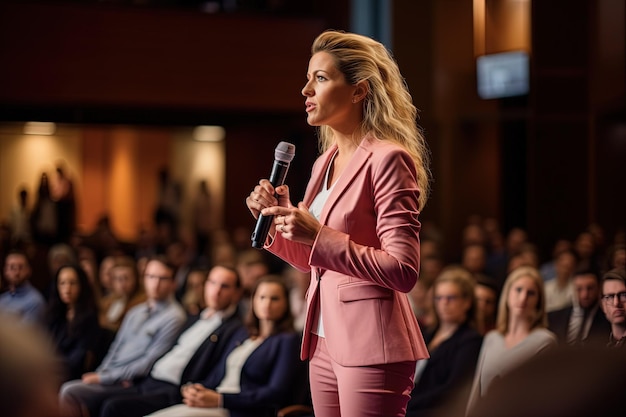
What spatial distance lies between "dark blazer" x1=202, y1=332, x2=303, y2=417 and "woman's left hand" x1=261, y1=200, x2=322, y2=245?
2.65 m

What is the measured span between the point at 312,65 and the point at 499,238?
912 centimetres

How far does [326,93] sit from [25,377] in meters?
1.25

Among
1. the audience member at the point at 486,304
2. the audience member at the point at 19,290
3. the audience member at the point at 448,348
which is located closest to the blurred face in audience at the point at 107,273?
the audience member at the point at 19,290

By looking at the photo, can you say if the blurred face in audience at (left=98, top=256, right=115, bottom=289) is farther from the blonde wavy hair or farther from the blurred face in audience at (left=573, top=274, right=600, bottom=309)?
the blonde wavy hair

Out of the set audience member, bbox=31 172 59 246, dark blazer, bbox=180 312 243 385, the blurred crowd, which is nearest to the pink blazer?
the blurred crowd

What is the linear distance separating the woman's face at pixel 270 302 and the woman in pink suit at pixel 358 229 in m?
2.64

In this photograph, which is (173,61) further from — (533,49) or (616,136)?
(616,136)

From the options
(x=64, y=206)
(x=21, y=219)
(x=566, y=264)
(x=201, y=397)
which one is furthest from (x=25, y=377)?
(x=21, y=219)

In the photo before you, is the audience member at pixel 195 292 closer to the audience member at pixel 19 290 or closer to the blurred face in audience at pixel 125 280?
the blurred face in audience at pixel 125 280

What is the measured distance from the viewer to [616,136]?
11648 millimetres

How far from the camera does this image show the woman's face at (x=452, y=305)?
4797 millimetres

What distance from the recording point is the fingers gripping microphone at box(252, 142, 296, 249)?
1990 millimetres

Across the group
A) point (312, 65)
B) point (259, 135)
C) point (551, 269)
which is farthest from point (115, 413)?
point (259, 135)

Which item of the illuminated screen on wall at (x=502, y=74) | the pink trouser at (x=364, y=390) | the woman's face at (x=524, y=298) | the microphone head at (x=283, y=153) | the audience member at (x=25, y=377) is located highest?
the illuminated screen on wall at (x=502, y=74)
